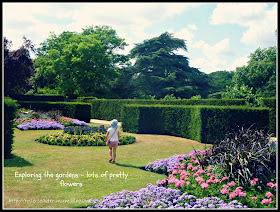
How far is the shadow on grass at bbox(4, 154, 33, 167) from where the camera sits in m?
7.47

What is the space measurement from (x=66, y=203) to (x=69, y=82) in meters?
33.6

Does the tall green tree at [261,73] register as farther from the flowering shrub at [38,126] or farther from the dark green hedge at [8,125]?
the dark green hedge at [8,125]

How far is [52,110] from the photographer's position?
2152 centimetres

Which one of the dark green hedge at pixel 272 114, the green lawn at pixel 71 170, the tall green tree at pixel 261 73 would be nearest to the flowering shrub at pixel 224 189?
the green lawn at pixel 71 170

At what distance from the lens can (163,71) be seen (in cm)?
3931

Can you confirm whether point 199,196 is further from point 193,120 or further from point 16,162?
point 193,120

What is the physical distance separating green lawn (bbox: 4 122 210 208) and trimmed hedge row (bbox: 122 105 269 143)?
1.73 meters

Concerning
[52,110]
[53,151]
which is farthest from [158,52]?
[53,151]

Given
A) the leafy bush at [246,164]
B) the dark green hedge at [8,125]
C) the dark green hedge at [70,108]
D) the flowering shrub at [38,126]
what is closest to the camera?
the leafy bush at [246,164]

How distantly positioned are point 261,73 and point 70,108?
27.8m

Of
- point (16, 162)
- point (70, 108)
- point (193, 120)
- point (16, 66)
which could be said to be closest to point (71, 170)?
point (16, 162)

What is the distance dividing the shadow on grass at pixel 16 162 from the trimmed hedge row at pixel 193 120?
245 inches

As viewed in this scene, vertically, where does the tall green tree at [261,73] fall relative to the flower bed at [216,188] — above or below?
above

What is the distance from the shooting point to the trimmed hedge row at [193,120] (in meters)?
12.1
